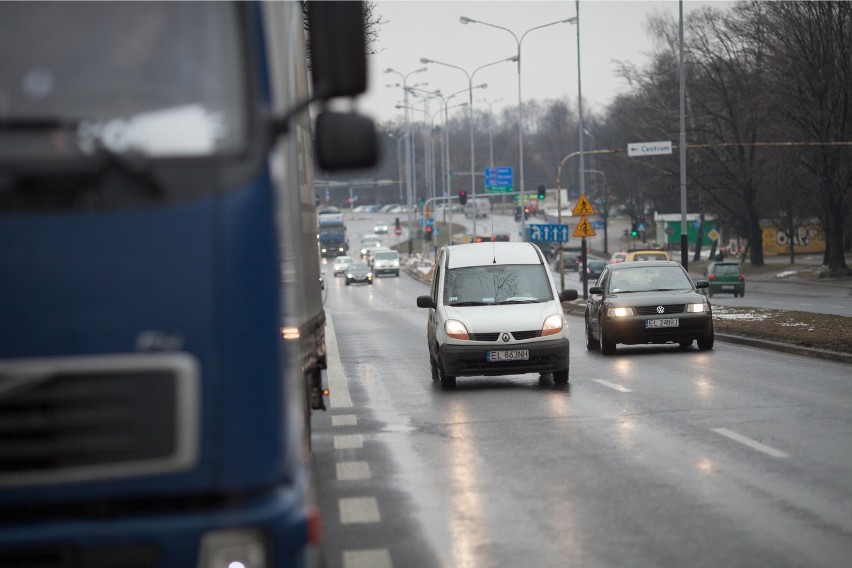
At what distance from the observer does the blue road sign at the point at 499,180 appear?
101 m

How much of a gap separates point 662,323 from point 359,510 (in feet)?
50.1

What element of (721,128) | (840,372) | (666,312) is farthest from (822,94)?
(840,372)

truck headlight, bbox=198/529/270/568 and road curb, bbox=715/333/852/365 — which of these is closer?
truck headlight, bbox=198/529/270/568

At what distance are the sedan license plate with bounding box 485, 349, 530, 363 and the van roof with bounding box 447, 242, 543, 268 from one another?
1.89 meters

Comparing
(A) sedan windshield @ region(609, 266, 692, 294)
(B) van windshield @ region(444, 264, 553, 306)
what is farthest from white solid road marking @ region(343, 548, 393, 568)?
(A) sedan windshield @ region(609, 266, 692, 294)

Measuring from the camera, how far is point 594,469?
1074 centimetres

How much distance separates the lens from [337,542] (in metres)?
8.12

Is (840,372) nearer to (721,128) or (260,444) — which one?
(260,444)

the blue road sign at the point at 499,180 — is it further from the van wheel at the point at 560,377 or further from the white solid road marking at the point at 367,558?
the white solid road marking at the point at 367,558

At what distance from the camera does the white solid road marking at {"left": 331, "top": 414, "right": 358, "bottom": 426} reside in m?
14.5

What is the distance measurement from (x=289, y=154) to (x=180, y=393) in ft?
11.7

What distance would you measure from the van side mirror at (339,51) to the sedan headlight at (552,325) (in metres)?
13.7

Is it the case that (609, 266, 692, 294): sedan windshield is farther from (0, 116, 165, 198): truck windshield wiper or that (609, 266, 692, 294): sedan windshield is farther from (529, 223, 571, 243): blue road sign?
(529, 223, 571, 243): blue road sign

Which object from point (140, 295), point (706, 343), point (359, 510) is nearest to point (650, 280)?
point (706, 343)
